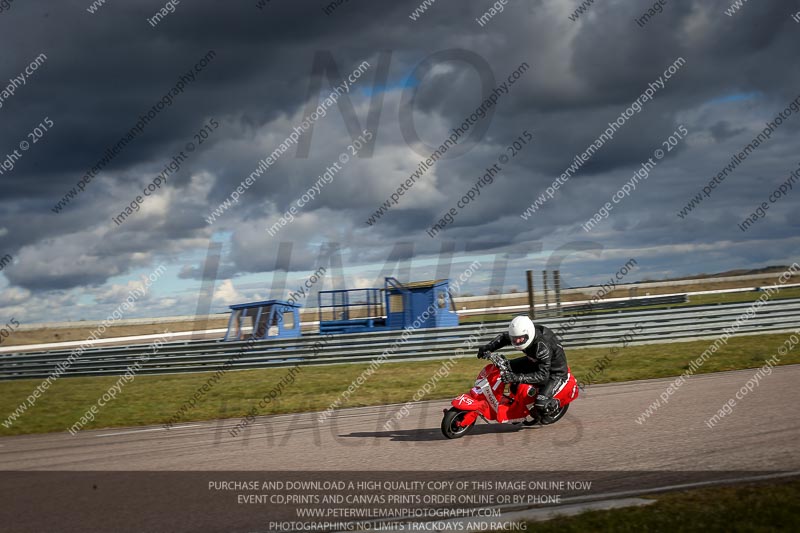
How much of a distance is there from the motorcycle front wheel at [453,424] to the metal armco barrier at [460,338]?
1082cm

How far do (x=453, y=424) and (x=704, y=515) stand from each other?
14.0ft

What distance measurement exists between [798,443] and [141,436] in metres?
9.51

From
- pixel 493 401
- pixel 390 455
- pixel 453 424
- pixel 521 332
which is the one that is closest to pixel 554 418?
pixel 493 401

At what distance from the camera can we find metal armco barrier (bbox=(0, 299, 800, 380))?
19.4 m

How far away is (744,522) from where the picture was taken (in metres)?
4.32

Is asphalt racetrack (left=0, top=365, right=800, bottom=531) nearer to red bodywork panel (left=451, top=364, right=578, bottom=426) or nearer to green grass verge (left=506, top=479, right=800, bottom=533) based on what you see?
red bodywork panel (left=451, top=364, right=578, bottom=426)

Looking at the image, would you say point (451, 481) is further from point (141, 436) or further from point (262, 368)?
point (262, 368)

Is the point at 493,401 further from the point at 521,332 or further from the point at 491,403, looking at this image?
the point at 521,332

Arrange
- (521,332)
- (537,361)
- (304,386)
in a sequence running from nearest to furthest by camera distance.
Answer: (521,332) < (537,361) < (304,386)

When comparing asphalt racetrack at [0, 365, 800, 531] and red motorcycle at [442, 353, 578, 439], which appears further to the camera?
red motorcycle at [442, 353, 578, 439]

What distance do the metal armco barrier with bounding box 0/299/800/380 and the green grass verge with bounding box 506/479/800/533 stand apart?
14310 millimetres

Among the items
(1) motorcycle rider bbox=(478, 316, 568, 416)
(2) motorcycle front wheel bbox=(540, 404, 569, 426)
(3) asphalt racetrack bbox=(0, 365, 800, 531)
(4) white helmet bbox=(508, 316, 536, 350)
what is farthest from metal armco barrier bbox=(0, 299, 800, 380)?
(4) white helmet bbox=(508, 316, 536, 350)

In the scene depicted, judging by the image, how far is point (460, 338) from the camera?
19953 millimetres

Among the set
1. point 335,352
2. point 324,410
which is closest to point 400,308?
point 335,352
